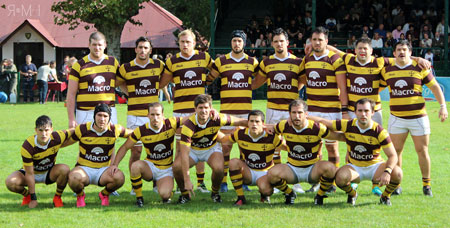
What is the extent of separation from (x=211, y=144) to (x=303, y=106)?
1290 mm

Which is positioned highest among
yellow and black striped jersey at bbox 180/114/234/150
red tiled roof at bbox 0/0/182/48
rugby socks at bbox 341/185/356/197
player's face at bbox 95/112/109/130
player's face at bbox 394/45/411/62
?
red tiled roof at bbox 0/0/182/48

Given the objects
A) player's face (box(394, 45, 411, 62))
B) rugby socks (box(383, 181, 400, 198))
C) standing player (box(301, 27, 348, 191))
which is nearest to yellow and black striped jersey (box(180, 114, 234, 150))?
standing player (box(301, 27, 348, 191))

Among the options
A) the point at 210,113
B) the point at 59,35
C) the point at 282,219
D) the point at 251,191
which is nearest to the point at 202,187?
the point at 251,191

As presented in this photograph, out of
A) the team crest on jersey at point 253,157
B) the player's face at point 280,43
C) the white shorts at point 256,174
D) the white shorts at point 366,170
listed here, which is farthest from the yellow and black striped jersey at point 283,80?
the white shorts at point 366,170

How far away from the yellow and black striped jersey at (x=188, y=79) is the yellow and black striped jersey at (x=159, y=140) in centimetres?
59

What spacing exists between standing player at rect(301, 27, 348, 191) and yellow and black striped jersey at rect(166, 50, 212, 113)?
137 centimetres

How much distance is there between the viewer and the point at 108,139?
6.83 metres

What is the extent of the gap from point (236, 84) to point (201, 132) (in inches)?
38.1

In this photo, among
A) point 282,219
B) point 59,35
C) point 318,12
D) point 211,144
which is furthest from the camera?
point 59,35

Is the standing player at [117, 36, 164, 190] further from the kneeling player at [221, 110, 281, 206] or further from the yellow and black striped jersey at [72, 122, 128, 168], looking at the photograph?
the kneeling player at [221, 110, 281, 206]

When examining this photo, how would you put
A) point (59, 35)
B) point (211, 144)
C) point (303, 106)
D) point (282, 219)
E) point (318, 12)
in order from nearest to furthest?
point (282, 219), point (303, 106), point (211, 144), point (318, 12), point (59, 35)

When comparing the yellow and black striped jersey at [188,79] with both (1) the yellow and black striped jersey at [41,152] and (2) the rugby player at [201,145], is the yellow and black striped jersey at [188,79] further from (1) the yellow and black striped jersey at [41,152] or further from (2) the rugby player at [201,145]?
(1) the yellow and black striped jersey at [41,152]

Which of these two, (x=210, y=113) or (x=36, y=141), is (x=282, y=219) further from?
(x=36, y=141)

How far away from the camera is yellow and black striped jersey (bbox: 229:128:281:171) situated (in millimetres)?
6816
